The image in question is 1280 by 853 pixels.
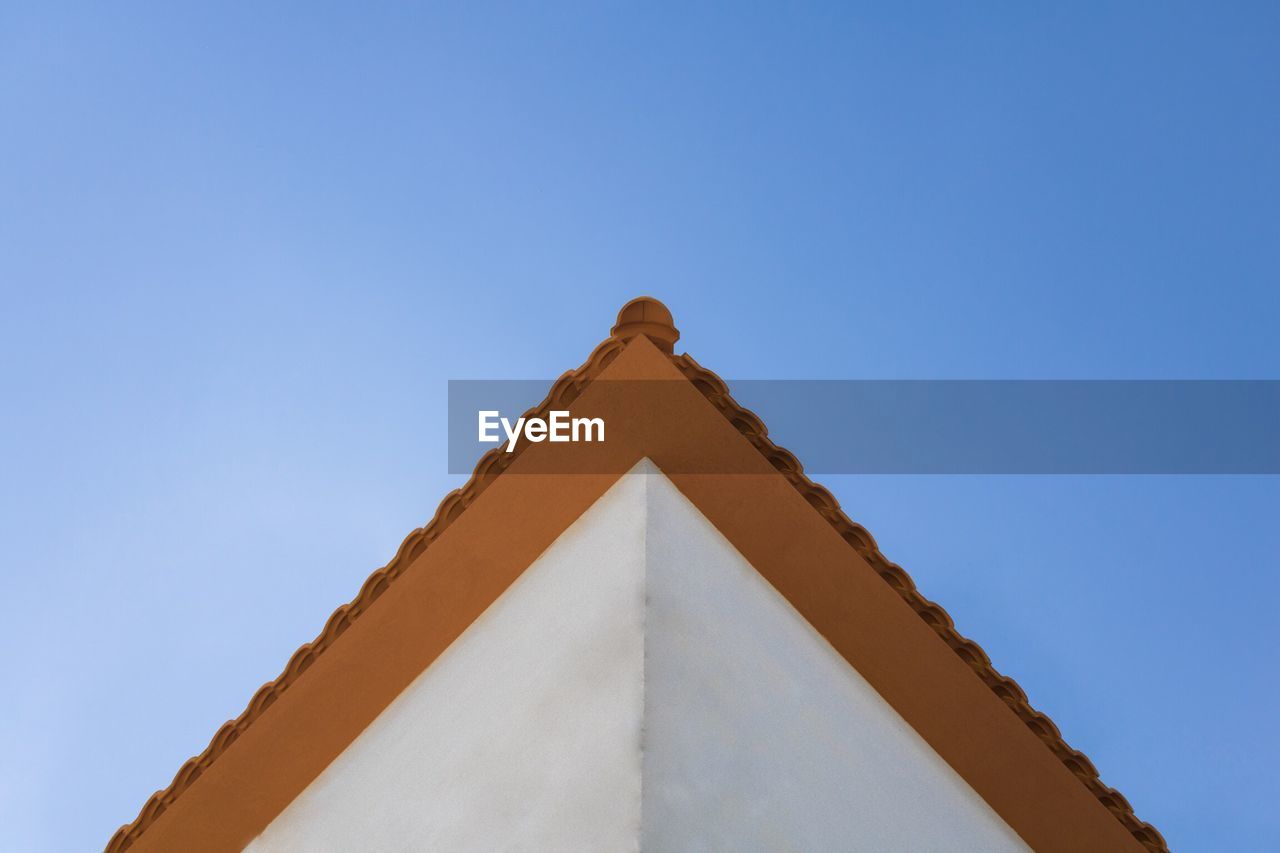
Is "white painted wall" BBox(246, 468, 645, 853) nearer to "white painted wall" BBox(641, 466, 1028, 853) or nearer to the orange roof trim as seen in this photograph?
"white painted wall" BBox(641, 466, 1028, 853)

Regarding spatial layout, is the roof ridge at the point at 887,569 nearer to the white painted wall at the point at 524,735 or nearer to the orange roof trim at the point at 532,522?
the orange roof trim at the point at 532,522

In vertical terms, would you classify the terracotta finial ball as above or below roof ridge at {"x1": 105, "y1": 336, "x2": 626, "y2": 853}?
above

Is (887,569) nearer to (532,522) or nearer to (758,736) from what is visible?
(758,736)

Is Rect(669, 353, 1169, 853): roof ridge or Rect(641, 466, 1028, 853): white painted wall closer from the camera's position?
Rect(641, 466, 1028, 853): white painted wall

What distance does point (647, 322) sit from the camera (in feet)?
17.2

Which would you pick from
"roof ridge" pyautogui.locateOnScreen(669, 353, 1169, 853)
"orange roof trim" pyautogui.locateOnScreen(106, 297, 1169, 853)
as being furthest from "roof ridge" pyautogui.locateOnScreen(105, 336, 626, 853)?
"roof ridge" pyautogui.locateOnScreen(669, 353, 1169, 853)

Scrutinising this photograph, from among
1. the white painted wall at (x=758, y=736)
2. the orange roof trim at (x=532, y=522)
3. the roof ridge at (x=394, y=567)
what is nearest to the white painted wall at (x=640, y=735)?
the white painted wall at (x=758, y=736)

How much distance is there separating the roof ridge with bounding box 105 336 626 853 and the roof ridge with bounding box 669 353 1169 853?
0.43 meters

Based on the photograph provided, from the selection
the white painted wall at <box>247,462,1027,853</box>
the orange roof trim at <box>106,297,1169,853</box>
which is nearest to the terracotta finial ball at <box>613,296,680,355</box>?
the orange roof trim at <box>106,297,1169,853</box>

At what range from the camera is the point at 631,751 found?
13.2 feet

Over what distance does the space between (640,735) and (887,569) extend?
5.64 ft

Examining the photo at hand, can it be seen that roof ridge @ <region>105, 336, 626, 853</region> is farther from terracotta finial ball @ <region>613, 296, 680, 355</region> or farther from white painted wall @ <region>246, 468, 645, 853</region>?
white painted wall @ <region>246, 468, 645, 853</region>

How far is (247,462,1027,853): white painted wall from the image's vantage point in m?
4.06

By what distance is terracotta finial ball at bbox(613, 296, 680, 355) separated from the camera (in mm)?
5223
